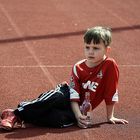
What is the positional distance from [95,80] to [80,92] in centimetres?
21

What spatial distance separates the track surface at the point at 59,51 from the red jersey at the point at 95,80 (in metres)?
0.34

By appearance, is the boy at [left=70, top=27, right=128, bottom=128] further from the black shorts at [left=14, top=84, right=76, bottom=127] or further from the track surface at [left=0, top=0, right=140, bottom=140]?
the track surface at [left=0, top=0, right=140, bottom=140]

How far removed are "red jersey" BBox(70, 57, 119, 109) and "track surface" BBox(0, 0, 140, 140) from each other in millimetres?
337

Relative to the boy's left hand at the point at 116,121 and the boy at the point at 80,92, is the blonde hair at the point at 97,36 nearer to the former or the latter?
the boy at the point at 80,92

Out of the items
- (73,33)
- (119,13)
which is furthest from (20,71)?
(119,13)

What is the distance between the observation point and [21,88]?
672 cm

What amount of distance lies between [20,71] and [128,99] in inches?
71.2

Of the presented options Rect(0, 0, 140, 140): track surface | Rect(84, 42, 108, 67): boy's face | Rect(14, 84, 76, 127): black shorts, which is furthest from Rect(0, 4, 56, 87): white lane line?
Rect(84, 42, 108, 67): boy's face

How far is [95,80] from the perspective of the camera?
5449mm

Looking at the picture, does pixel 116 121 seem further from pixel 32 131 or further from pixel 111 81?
pixel 32 131

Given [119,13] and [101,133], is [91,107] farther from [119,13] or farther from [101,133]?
[119,13]

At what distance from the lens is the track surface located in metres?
5.43

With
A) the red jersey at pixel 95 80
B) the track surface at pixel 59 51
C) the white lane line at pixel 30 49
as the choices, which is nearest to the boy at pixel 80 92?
the red jersey at pixel 95 80

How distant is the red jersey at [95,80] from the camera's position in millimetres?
5445
